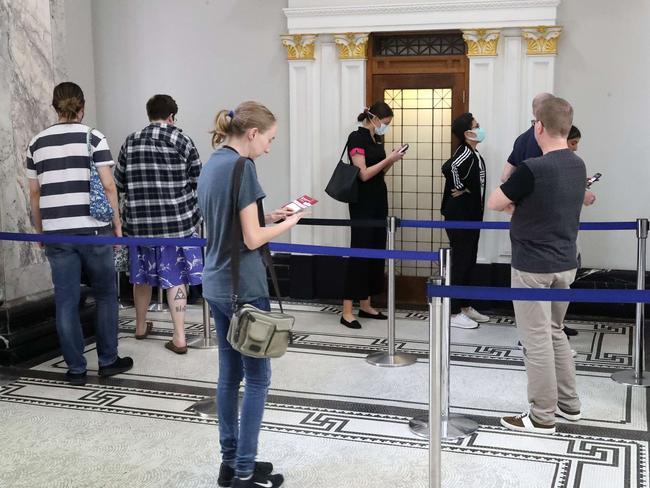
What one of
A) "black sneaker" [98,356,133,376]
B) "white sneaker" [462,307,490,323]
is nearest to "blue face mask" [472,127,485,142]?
"white sneaker" [462,307,490,323]

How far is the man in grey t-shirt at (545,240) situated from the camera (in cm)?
417

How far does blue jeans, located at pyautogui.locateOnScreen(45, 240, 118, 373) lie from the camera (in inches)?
211

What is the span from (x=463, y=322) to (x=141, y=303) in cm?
243

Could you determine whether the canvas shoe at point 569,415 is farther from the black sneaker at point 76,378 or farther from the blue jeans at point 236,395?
the black sneaker at point 76,378

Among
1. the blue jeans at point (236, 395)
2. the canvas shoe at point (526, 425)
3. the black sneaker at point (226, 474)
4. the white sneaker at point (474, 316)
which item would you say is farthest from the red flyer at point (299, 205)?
the white sneaker at point (474, 316)

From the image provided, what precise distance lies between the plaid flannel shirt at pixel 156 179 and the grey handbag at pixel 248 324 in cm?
252

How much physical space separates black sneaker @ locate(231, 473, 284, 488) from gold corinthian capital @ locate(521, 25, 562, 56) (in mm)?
4428

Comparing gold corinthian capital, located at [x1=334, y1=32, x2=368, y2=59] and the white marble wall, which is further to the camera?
gold corinthian capital, located at [x1=334, y1=32, x2=368, y2=59]

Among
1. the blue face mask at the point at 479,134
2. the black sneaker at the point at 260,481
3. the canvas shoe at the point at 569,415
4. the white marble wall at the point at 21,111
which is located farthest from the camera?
the blue face mask at the point at 479,134

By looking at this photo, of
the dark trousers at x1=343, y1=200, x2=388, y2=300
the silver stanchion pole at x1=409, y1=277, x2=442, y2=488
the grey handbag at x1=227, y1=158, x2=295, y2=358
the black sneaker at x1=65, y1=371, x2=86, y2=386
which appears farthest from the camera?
the dark trousers at x1=343, y1=200, x2=388, y2=300

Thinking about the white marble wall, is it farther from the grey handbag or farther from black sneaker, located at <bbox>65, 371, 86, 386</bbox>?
the grey handbag

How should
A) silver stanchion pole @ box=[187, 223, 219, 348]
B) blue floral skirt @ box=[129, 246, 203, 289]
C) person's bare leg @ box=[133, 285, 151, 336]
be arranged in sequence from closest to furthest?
blue floral skirt @ box=[129, 246, 203, 289] < silver stanchion pole @ box=[187, 223, 219, 348] < person's bare leg @ box=[133, 285, 151, 336]

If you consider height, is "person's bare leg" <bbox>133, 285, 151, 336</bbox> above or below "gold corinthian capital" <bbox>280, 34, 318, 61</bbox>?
below

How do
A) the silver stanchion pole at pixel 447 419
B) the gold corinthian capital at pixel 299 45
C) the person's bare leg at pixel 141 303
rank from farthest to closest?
the gold corinthian capital at pixel 299 45 < the person's bare leg at pixel 141 303 < the silver stanchion pole at pixel 447 419
